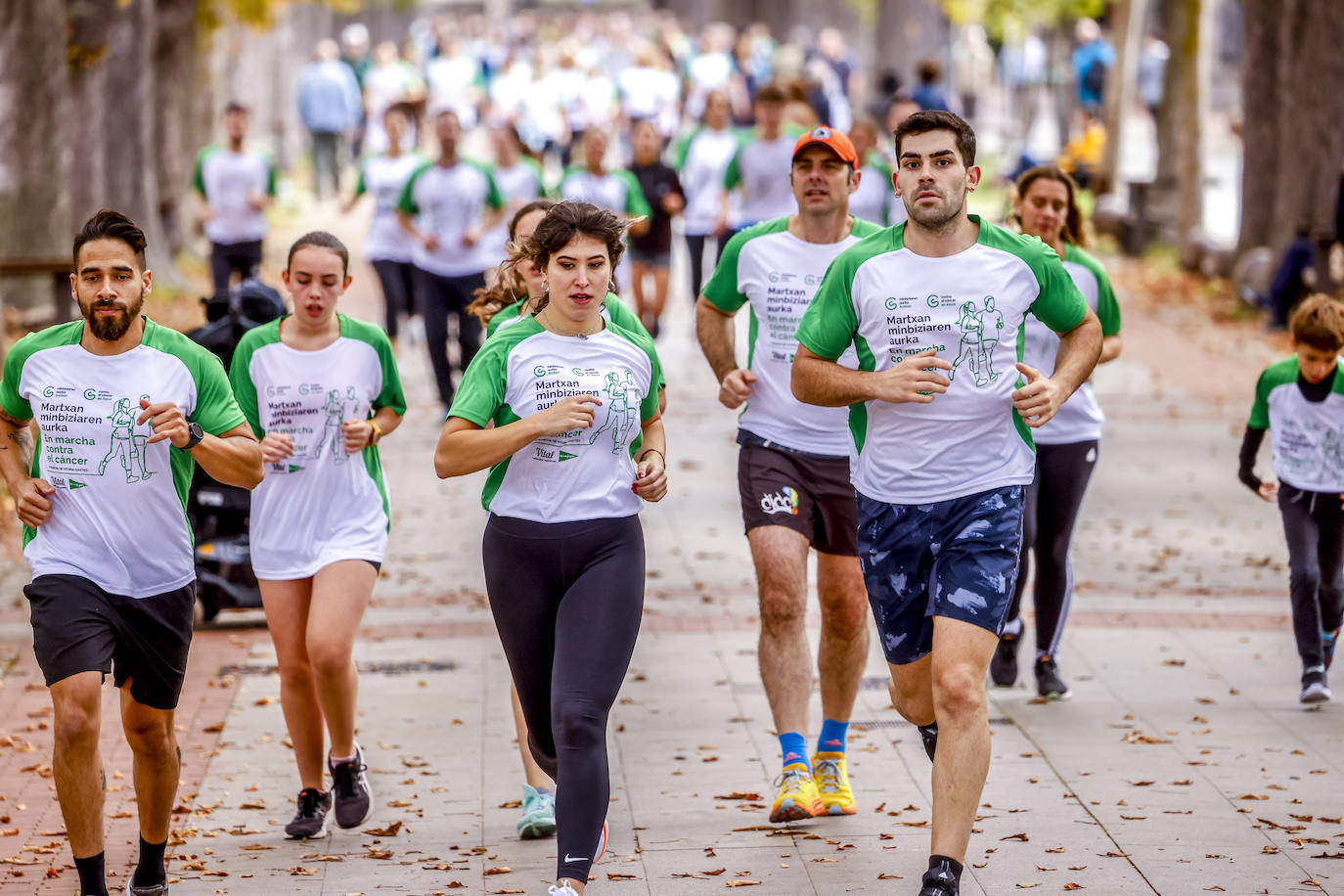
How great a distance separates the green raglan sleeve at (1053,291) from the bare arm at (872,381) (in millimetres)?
389

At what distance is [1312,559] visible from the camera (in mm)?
8266

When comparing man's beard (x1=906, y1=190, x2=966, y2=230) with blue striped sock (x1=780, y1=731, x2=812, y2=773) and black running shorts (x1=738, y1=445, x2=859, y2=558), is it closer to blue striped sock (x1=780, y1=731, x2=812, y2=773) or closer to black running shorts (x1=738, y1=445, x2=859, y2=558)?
black running shorts (x1=738, y1=445, x2=859, y2=558)

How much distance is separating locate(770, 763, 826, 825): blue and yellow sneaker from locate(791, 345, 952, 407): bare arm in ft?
4.85

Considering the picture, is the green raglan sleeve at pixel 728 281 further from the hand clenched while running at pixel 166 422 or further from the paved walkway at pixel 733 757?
the hand clenched while running at pixel 166 422

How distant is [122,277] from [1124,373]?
44.2 ft

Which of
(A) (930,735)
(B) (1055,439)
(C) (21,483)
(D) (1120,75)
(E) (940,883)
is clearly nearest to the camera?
(E) (940,883)

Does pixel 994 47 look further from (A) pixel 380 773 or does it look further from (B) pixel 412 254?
(A) pixel 380 773

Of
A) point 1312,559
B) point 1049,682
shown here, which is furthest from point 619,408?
point 1312,559

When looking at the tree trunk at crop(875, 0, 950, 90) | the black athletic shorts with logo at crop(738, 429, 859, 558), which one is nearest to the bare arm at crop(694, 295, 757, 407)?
the black athletic shorts with logo at crop(738, 429, 859, 558)

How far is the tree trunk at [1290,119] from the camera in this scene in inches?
749

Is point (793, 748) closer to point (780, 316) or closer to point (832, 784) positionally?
point (832, 784)

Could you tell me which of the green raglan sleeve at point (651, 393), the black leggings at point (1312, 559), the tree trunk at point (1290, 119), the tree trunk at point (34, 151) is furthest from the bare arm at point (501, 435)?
the tree trunk at point (1290, 119)

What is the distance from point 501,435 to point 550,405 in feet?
0.70

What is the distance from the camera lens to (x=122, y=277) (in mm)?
5688
